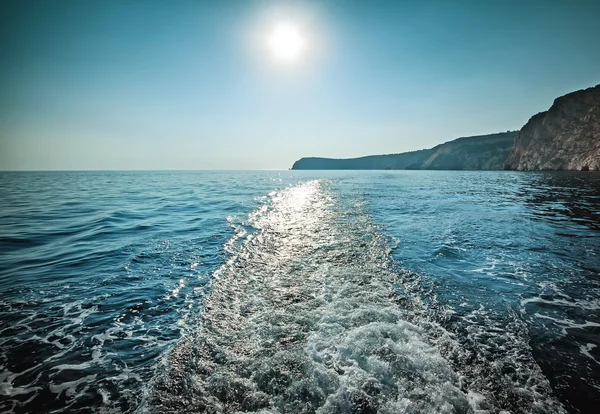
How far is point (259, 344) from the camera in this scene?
14.6 feet

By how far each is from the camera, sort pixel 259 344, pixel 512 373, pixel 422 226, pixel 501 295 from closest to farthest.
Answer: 1. pixel 512 373
2. pixel 259 344
3. pixel 501 295
4. pixel 422 226

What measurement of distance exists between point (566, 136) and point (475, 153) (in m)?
73.6

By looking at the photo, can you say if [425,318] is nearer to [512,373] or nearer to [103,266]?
[512,373]

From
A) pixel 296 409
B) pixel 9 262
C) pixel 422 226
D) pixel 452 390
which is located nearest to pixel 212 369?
pixel 296 409

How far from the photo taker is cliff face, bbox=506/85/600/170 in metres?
59.5

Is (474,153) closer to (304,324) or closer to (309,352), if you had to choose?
(304,324)

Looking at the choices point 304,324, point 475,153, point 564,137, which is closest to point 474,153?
point 475,153

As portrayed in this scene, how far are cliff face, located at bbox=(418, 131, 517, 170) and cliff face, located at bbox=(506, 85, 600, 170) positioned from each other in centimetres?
4083

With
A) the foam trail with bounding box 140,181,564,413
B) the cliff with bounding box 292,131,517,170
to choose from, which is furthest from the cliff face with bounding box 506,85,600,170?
the foam trail with bounding box 140,181,564,413

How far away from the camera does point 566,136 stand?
6781cm

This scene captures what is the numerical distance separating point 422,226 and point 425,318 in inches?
342

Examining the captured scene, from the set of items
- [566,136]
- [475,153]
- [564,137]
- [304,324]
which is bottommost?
[304,324]

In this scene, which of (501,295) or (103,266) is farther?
(103,266)

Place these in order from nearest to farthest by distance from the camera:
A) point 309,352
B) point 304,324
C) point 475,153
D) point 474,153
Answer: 1. point 309,352
2. point 304,324
3. point 475,153
4. point 474,153
